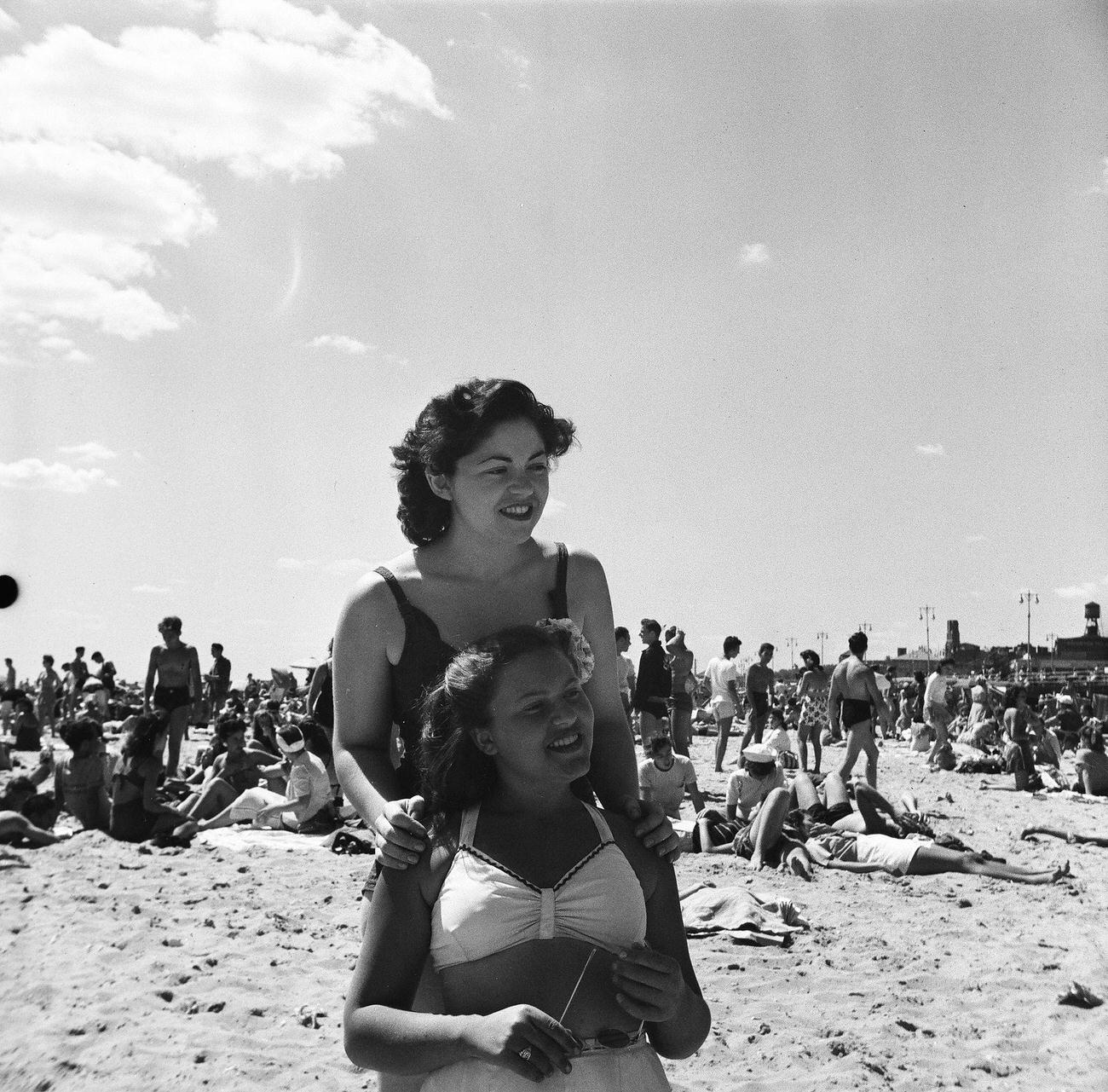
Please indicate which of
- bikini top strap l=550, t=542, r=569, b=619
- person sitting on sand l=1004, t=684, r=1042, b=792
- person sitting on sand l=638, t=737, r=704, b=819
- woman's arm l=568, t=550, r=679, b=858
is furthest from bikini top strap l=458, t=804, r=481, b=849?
person sitting on sand l=1004, t=684, r=1042, b=792

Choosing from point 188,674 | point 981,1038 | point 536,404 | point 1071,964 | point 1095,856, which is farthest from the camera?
point 188,674

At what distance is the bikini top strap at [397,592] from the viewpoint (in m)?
2.34

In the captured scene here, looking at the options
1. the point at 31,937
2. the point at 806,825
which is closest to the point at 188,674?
the point at 31,937

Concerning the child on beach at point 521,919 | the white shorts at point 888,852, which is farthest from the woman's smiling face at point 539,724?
the white shorts at point 888,852

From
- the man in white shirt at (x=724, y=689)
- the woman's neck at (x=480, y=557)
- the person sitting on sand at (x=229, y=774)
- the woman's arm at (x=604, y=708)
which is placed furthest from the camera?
the man in white shirt at (x=724, y=689)

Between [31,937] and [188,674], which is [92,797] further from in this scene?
[31,937]

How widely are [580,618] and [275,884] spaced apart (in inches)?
204

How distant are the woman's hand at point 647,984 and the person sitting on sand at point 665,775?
727cm

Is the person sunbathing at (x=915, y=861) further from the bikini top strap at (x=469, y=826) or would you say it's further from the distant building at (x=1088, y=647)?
the distant building at (x=1088, y=647)

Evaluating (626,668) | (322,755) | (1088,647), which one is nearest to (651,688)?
(626,668)

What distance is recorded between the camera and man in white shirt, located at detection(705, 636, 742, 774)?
12883mm

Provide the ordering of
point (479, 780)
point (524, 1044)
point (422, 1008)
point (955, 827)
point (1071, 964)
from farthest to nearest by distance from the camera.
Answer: point (955, 827)
point (1071, 964)
point (479, 780)
point (422, 1008)
point (524, 1044)

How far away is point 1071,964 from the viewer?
5.45 metres

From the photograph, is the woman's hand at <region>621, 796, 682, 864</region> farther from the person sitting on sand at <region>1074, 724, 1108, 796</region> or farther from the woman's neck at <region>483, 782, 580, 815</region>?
the person sitting on sand at <region>1074, 724, 1108, 796</region>
